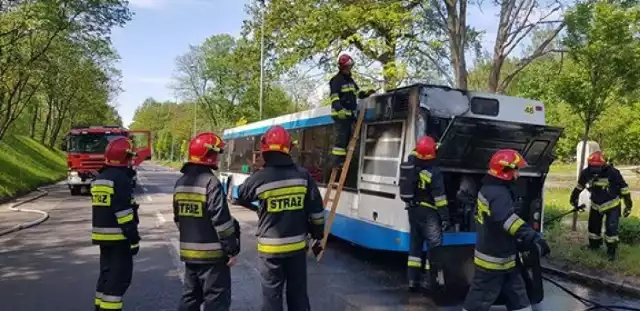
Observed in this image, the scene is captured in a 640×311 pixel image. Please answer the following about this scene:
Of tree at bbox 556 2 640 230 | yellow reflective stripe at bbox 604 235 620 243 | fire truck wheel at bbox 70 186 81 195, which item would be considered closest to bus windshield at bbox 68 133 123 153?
fire truck wheel at bbox 70 186 81 195

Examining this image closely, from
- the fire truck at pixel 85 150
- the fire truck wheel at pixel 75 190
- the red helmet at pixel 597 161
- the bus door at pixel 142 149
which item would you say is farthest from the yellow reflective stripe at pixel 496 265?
the fire truck wheel at pixel 75 190

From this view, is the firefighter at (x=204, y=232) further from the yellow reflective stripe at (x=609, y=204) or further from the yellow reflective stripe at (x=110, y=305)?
the yellow reflective stripe at (x=609, y=204)

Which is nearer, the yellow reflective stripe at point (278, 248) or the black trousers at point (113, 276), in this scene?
the yellow reflective stripe at point (278, 248)

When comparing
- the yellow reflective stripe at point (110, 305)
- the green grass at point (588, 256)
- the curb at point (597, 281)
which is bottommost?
the curb at point (597, 281)

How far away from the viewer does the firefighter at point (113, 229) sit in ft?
17.4

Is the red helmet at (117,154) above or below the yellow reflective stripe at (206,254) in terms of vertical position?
above

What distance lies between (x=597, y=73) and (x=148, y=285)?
8.80 m

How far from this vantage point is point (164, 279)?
7805mm

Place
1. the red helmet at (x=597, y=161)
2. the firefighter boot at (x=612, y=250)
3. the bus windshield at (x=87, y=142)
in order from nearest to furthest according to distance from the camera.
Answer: the firefighter boot at (x=612, y=250) → the red helmet at (x=597, y=161) → the bus windshield at (x=87, y=142)

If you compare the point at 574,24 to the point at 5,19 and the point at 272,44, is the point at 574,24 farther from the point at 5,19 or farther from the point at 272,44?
the point at 5,19

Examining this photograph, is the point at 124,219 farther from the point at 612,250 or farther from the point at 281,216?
the point at 612,250

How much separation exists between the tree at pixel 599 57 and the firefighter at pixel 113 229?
8.73 metres

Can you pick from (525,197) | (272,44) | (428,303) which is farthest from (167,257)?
(272,44)

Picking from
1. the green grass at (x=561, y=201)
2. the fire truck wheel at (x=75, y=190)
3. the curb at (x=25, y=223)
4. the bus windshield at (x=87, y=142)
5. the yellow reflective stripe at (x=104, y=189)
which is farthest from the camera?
the fire truck wheel at (x=75, y=190)
